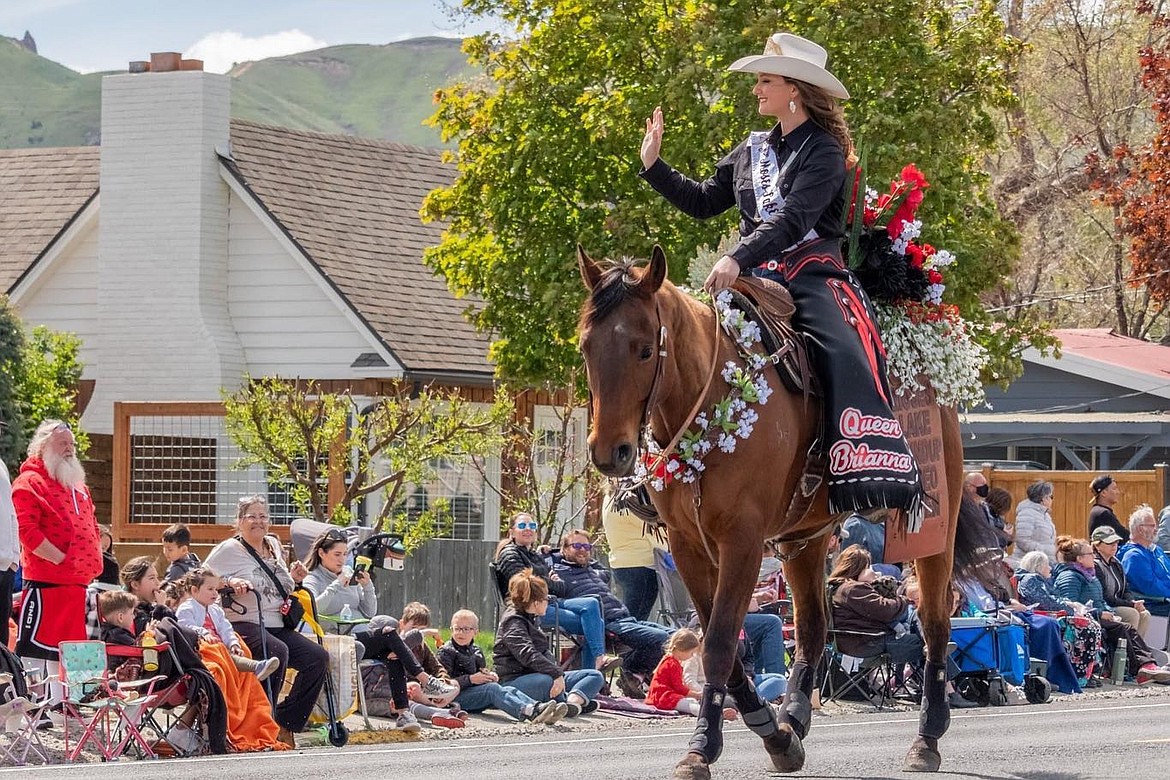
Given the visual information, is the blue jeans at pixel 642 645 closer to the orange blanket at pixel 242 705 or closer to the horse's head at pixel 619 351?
the orange blanket at pixel 242 705

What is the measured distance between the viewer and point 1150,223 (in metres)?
24.9

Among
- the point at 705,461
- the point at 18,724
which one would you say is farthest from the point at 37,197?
the point at 705,461

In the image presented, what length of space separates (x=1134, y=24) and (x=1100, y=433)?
1420 centimetres

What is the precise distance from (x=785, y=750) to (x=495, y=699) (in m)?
5.88

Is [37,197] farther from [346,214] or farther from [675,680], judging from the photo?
[675,680]

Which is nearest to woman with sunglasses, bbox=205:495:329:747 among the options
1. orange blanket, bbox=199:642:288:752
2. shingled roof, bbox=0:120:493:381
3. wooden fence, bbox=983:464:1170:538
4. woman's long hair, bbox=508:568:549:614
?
orange blanket, bbox=199:642:288:752

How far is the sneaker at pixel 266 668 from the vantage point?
1280cm

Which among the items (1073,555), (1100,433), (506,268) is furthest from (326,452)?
(1100,433)

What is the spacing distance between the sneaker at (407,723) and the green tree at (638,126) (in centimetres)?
914

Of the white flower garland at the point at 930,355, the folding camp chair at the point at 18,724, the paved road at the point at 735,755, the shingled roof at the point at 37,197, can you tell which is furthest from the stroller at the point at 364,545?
the shingled roof at the point at 37,197

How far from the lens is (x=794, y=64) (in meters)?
9.36

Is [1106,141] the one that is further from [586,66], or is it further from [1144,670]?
[1144,670]

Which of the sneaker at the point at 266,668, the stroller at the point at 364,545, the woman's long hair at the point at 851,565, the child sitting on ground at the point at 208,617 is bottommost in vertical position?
the sneaker at the point at 266,668

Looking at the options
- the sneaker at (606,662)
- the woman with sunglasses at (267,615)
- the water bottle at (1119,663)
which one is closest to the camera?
the woman with sunglasses at (267,615)
